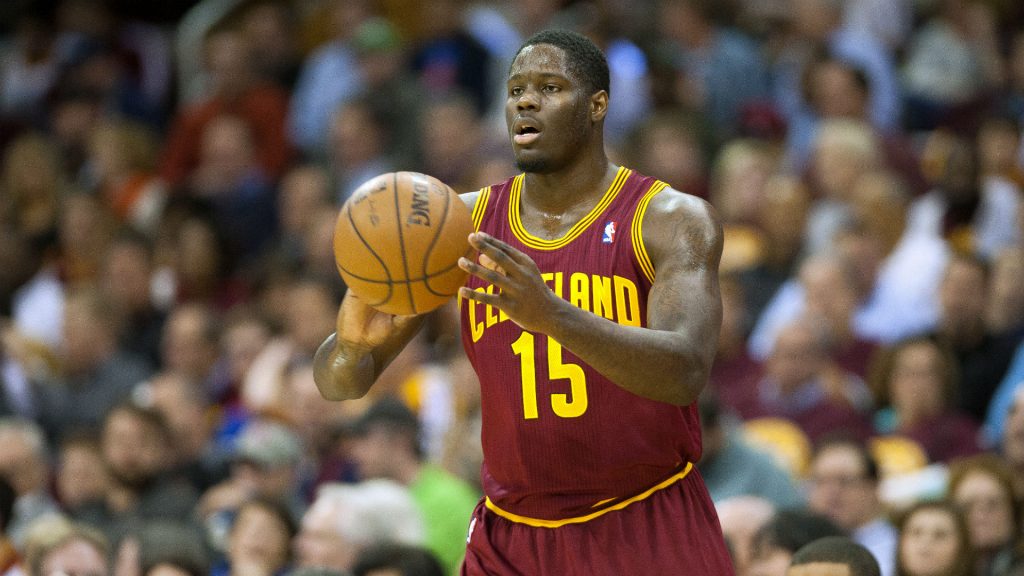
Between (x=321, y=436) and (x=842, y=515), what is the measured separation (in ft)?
12.1

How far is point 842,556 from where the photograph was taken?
624 cm

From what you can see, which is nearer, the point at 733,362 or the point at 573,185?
the point at 573,185

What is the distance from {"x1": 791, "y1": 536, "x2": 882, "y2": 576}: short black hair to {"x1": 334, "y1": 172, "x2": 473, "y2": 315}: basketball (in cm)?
214

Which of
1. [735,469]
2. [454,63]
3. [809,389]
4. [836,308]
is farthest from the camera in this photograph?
[454,63]

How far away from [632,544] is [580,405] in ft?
1.60

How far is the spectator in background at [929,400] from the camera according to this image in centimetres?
912

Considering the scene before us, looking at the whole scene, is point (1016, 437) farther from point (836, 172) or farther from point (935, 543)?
point (836, 172)

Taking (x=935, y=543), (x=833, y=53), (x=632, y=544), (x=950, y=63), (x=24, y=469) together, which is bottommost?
(x=935, y=543)

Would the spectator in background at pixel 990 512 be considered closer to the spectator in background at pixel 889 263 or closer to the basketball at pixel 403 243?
the spectator in background at pixel 889 263

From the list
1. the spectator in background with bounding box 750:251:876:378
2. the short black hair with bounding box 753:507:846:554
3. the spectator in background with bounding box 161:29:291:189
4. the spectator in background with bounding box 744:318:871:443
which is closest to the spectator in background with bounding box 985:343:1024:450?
the spectator in background with bounding box 744:318:871:443

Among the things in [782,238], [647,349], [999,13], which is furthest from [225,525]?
[999,13]

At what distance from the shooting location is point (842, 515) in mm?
8383

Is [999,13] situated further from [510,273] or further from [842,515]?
[510,273]

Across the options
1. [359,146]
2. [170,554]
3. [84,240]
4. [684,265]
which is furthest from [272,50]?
[684,265]
